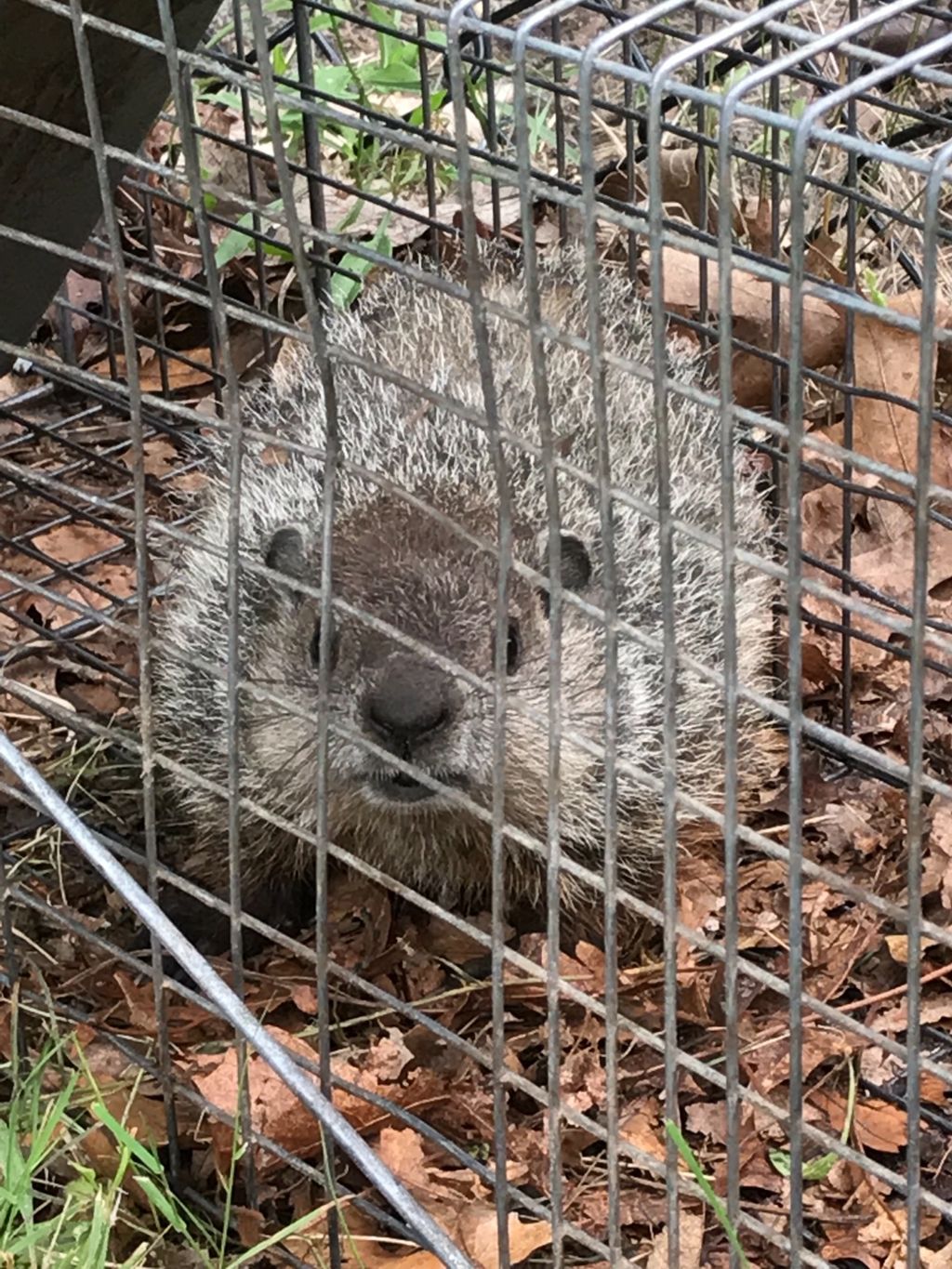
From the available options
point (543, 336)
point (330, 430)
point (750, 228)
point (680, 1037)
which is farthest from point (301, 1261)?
point (750, 228)

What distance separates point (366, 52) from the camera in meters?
6.21

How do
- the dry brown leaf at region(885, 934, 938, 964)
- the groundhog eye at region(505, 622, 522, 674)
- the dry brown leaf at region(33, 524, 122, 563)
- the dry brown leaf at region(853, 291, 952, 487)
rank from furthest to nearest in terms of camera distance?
the dry brown leaf at region(33, 524, 122, 563) → the dry brown leaf at region(853, 291, 952, 487) → the dry brown leaf at region(885, 934, 938, 964) → the groundhog eye at region(505, 622, 522, 674)

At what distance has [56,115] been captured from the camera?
2980 mm

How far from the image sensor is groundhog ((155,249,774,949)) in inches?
125

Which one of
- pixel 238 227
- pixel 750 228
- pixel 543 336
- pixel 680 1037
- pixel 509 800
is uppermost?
pixel 543 336

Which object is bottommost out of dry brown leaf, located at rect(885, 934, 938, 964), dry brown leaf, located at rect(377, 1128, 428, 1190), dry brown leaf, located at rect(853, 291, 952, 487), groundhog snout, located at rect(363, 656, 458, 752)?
dry brown leaf, located at rect(885, 934, 938, 964)

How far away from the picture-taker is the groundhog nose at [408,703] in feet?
9.57

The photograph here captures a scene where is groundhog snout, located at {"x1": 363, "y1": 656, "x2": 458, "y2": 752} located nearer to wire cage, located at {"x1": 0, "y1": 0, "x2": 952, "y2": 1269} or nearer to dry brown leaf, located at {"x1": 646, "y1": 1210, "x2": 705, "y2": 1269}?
wire cage, located at {"x1": 0, "y1": 0, "x2": 952, "y2": 1269}

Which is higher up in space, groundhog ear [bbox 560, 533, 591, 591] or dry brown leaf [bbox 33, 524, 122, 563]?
groundhog ear [bbox 560, 533, 591, 591]

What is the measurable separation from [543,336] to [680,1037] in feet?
6.45

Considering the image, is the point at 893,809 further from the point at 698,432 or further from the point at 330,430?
the point at 330,430

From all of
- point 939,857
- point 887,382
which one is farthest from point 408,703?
point 887,382

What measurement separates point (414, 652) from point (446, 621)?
43 centimetres

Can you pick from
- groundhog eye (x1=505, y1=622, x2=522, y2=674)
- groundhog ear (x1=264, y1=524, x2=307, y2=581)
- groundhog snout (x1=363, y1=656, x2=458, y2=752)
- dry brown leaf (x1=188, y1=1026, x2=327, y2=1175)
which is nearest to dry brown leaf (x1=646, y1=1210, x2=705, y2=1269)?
dry brown leaf (x1=188, y1=1026, x2=327, y2=1175)
